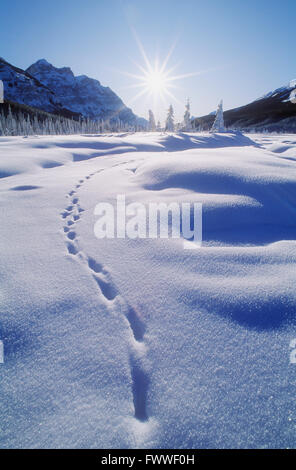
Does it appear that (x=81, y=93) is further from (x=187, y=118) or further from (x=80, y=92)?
(x=187, y=118)

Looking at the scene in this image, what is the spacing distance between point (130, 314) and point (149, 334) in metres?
0.17

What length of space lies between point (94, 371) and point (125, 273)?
0.66 meters

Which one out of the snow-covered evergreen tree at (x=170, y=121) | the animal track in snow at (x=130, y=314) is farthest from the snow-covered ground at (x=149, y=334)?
the snow-covered evergreen tree at (x=170, y=121)

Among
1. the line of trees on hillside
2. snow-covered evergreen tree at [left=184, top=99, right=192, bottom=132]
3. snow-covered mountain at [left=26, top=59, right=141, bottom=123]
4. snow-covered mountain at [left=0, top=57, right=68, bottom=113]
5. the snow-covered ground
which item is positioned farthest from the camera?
snow-covered mountain at [left=26, top=59, right=141, bottom=123]

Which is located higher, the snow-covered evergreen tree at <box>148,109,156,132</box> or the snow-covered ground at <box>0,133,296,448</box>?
the snow-covered evergreen tree at <box>148,109,156,132</box>

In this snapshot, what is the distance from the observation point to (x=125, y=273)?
154 centimetres

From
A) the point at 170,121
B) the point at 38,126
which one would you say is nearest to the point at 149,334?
the point at 38,126

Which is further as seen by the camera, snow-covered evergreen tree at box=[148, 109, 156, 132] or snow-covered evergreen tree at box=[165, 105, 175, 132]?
snow-covered evergreen tree at box=[148, 109, 156, 132]

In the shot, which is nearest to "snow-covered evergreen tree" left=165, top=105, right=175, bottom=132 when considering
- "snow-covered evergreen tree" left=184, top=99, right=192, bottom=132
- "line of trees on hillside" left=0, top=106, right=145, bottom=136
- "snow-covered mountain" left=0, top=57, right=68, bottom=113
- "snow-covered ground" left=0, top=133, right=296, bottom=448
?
"snow-covered evergreen tree" left=184, top=99, right=192, bottom=132

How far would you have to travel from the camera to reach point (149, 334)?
3.70ft

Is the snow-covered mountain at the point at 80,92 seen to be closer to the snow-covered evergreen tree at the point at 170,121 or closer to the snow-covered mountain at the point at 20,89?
the snow-covered mountain at the point at 20,89

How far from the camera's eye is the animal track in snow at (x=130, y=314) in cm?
90

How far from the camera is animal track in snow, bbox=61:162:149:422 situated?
2.95ft

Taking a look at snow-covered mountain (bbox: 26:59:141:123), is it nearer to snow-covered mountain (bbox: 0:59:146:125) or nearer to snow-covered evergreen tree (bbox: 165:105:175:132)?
snow-covered mountain (bbox: 0:59:146:125)
